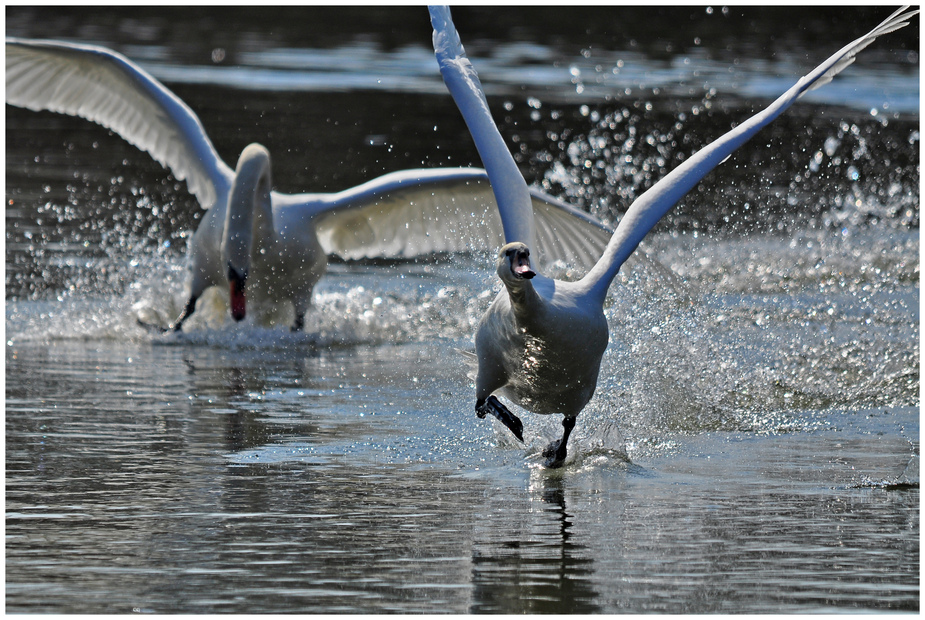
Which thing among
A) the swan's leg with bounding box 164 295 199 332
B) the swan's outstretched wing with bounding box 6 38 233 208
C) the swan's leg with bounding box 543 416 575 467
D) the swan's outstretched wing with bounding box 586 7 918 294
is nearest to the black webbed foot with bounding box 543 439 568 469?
the swan's leg with bounding box 543 416 575 467

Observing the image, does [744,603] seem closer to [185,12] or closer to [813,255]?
[813,255]

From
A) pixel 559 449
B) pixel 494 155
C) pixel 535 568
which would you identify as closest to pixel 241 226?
pixel 494 155

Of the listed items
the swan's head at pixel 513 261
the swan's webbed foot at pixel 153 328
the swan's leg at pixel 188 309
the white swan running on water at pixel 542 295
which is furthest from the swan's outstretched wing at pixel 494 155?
the swan's leg at pixel 188 309

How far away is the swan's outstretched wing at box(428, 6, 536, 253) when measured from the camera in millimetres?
6938

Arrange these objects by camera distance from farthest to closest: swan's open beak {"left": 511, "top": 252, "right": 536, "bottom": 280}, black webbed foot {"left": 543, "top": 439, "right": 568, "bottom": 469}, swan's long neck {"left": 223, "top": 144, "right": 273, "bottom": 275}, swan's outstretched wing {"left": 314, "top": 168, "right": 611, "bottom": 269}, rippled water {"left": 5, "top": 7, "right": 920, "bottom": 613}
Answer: swan's long neck {"left": 223, "top": 144, "right": 273, "bottom": 275} → swan's outstretched wing {"left": 314, "top": 168, "right": 611, "bottom": 269} → black webbed foot {"left": 543, "top": 439, "right": 568, "bottom": 469} → swan's open beak {"left": 511, "top": 252, "right": 536, "bottom": 280} → rippled water {"left": 5, "top": 7, "right": 920, "bottom": 613}

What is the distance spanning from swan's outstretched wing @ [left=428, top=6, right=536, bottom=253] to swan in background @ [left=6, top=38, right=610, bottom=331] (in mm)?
2261

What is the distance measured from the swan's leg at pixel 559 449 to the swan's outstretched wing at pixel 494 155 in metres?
0.85

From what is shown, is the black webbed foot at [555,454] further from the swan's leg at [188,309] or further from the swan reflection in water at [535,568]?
the swan's leg at [188,309]

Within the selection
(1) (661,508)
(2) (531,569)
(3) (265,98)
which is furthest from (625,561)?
(3) (265,98)

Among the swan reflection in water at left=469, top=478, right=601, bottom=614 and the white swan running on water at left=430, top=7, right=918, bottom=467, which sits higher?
the white swan running on water at left=430, top=7, right=918, bottom=467

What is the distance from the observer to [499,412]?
6977 millimetres

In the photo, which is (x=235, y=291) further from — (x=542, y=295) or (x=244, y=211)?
(x=542, y=295)

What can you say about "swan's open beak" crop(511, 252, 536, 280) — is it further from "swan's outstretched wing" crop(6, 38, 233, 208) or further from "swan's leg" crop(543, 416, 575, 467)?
"swan's outstretched wing" crop(6, 38, 233, 208)

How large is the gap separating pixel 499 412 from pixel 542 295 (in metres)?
0.94
